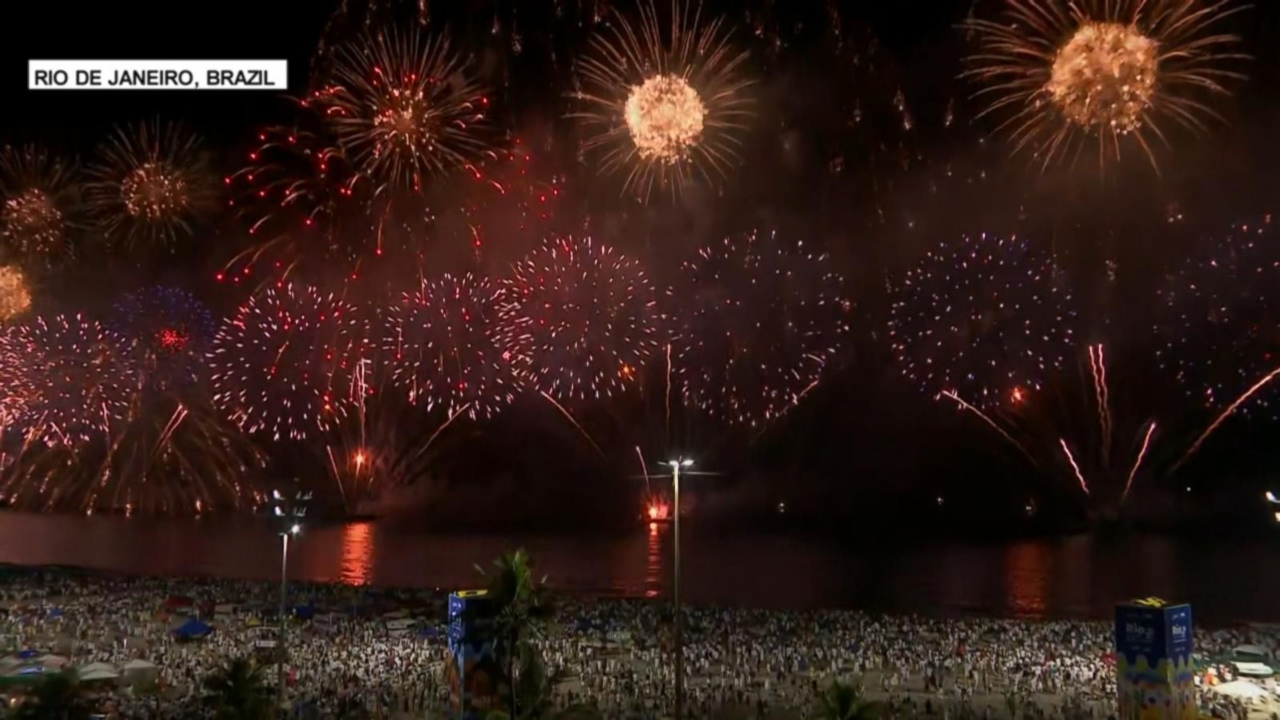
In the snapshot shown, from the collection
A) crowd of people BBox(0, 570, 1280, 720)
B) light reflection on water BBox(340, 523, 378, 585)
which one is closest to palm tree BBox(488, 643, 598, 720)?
crowd of people BBox(0, 570, 1280, 720)

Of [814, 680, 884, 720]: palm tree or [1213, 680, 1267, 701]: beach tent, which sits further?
[1213, 680, 1267, 701]: beach tent

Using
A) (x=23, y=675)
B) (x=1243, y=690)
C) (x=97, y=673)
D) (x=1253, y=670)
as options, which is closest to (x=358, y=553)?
(x=23, y=675)

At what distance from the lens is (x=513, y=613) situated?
13188mm

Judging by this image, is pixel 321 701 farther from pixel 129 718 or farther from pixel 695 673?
pixel 695 673

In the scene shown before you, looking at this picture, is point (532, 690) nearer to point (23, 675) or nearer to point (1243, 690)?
point (23, 675)

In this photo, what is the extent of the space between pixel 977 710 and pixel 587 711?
27.0 feet

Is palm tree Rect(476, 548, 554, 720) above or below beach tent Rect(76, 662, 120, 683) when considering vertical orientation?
above

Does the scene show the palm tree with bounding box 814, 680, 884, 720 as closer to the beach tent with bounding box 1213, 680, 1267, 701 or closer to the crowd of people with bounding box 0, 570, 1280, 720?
the crowd of people with bounding box 0, 570, 1280, 720

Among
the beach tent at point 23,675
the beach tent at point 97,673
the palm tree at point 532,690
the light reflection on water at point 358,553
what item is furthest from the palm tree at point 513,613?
the light reflection on water at point 358,553

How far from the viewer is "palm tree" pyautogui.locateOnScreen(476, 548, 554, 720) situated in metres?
13.2

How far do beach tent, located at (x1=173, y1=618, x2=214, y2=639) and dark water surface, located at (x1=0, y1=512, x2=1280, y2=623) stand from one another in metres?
13.7

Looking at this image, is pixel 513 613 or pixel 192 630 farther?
pixel 192 630

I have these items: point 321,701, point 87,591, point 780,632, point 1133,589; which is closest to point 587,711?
point 321,701

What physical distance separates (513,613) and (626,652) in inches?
453
